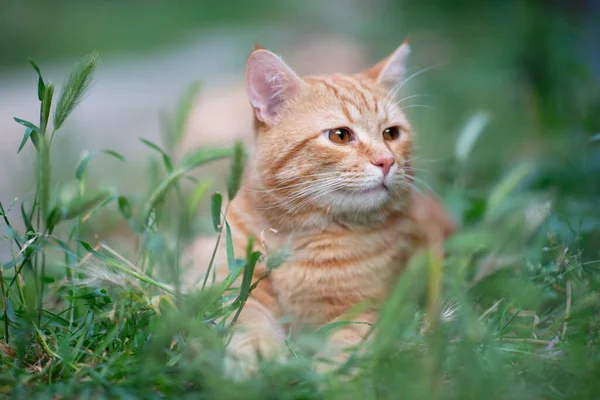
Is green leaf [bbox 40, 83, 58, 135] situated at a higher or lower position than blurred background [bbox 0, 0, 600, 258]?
higher

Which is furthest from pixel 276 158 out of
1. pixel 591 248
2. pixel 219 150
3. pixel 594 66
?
pixel 594 66

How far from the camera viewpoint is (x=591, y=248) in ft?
8.79

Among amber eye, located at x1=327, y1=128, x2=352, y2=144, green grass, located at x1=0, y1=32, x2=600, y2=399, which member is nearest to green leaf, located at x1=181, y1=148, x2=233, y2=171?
green grass, located at x1=0, y1=32, x2=600, y2=399

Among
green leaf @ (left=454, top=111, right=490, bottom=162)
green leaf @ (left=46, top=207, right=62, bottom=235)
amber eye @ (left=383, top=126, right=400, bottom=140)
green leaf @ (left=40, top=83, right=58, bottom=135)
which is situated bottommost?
green leaf @ (left=454, top=111, right=490, bottom=162)

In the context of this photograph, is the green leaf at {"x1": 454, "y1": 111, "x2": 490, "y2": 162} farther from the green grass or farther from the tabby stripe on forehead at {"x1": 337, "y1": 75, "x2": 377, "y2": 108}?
the tabby stripe on forehead at {"x1": 337, "y1": 75, "x2": 377, "y2": 108}

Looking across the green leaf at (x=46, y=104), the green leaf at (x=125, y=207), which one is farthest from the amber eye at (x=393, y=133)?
the green leaf at (x=46, y=104)

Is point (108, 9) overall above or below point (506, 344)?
above

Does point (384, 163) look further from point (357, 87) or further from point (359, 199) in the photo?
point (357, 87)

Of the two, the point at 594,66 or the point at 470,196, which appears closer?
the point at 470,196

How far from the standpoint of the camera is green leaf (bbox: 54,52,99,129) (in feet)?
6.15

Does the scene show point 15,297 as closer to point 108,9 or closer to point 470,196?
point 470,196

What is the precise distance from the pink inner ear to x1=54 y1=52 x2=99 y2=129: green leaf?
68 cm

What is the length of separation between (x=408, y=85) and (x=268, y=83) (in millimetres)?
4002

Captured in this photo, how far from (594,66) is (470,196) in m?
2.42
